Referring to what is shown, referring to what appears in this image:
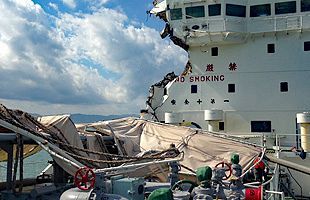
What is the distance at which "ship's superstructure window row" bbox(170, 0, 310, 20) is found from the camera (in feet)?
52.7

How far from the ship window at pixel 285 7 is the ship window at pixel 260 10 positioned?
368 millimetres

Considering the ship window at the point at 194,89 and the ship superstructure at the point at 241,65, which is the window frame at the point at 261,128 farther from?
the ship window at the point at 194,89

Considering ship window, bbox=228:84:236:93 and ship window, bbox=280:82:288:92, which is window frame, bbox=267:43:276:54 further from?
ship window, bbox=228:84:236:93

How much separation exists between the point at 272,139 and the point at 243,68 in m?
3.42

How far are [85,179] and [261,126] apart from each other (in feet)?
35.2

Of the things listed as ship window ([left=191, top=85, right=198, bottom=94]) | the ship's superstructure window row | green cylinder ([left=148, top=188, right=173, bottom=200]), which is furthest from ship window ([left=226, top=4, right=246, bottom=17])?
green cylinder ([left=148, top=188, right=173, bottom=200])

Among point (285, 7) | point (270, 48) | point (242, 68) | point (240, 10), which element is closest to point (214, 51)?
point (242, 68)

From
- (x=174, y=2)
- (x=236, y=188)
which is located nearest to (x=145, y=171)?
(x=236, y=188)

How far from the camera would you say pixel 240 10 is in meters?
16.8

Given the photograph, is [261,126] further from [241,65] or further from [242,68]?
[241,65]

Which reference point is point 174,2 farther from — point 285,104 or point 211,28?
point 285,104

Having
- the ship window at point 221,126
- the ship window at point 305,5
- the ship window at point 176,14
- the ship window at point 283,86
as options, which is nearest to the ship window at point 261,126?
the ship window at point 221,126

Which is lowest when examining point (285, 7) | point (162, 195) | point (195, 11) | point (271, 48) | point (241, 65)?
point (162, 195)

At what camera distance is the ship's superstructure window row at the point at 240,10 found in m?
16.1
